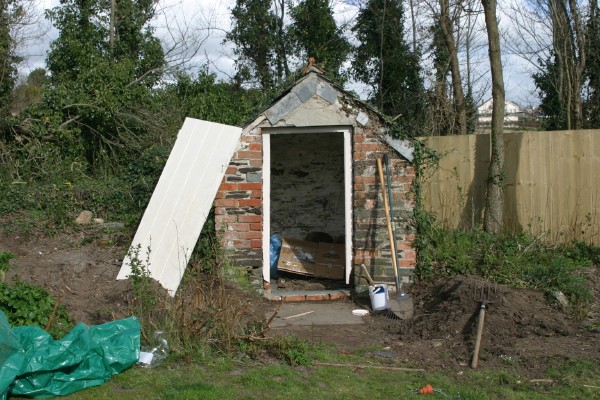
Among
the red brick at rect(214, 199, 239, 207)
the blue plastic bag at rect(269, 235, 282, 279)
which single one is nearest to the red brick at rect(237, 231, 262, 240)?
the red brick at rect(214, 199, 239, 207)

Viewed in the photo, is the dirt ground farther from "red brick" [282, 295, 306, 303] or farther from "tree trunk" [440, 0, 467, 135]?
"tree trunk" [440, 0, 467, 135]

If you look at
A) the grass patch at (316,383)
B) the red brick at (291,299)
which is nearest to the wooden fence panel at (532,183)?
the red brick at (291,299)

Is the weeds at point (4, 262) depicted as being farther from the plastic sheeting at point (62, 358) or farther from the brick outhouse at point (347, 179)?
the brick outhouse at point (347, 179)

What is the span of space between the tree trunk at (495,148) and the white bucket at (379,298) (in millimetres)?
2420

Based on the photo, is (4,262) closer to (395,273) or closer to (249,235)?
(249,235)

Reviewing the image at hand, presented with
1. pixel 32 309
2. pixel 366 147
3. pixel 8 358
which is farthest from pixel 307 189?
pixel 8 358

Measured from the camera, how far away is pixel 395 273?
27.3 ft

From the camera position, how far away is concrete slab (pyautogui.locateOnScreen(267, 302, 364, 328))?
7.59m

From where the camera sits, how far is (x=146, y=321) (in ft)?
19.8

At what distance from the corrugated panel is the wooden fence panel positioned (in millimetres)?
3254

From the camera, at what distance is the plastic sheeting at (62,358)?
15.5 feet

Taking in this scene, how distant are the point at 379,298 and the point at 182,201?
8.78ft

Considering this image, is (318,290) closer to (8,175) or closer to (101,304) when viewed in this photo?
(101,304)

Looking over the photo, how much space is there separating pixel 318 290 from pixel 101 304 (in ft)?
11.4
